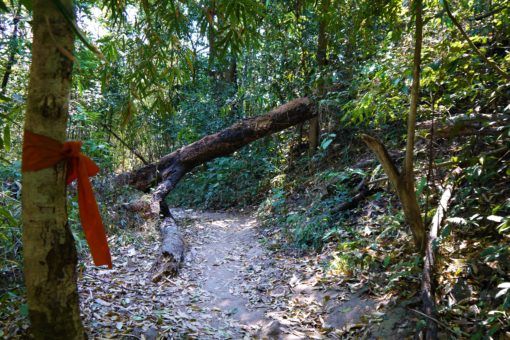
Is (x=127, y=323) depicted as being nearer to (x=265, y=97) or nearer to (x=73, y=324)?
(x=73, y=324)

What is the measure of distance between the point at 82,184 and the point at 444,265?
2.67 metres

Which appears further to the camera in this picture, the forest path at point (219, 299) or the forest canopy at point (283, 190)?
the forest path at point (219, 299)

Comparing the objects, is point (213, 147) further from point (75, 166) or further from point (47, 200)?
point (47, 200)

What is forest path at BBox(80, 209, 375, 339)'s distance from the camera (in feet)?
9.12

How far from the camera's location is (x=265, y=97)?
7953 millimetres

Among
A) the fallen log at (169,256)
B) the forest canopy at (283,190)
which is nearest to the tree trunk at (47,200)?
the forest canopy at (283,190)

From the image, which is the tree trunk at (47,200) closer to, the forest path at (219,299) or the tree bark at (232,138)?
the forest path at (219,299)

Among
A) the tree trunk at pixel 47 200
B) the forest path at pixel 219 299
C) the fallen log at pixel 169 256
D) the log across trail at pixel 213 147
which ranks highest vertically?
the log across trail at pixel 213 147

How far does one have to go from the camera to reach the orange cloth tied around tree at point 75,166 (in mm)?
1283

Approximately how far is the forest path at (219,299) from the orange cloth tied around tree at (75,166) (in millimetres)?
1029

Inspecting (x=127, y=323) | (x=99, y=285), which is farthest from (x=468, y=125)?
(x=99, y=285)

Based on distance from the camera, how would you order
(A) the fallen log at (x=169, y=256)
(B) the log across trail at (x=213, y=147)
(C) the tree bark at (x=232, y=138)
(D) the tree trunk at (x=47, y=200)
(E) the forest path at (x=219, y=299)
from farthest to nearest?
(C) the tree bark at (x=232, y=138) → (B) the log across trail at (x=213, y=147) → (A) the fallen log at (x=169, y=256) → (E) the forest path at (x=219, y=299) → (D) the tree trunk at (x=47, y=200)

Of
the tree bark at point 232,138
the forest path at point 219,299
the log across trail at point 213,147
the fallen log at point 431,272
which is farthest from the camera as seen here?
the tree bark at point 232,138

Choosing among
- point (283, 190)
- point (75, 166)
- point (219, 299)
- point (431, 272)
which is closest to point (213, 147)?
point (283, 190)
